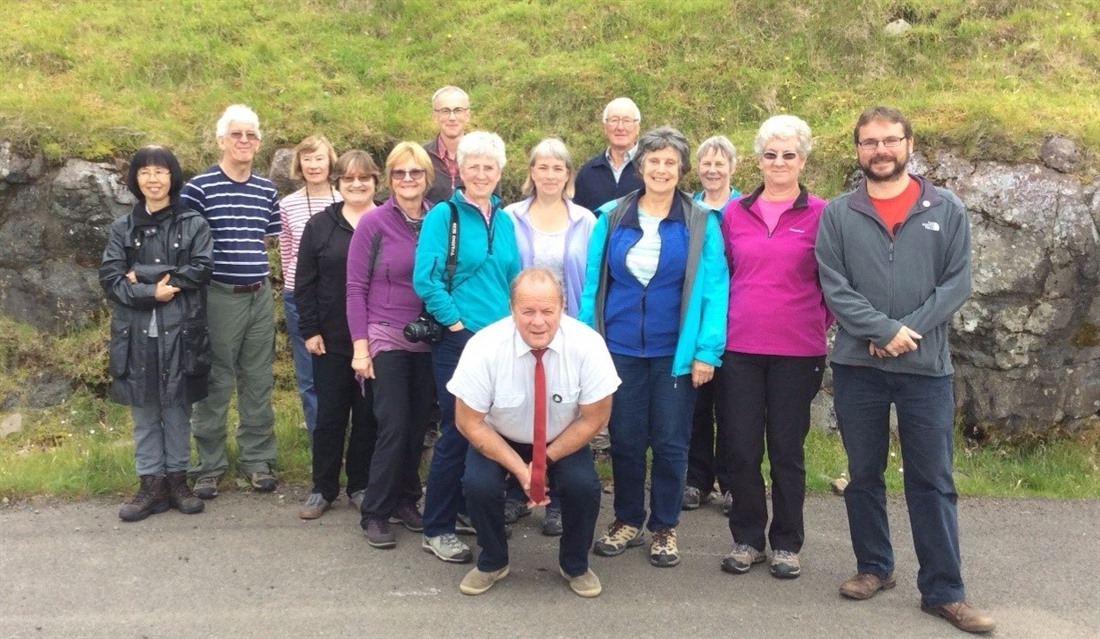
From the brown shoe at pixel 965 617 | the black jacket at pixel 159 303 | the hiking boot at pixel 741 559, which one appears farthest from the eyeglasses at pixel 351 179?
the brown shoe at pixel 965 617

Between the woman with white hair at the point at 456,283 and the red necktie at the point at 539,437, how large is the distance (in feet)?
2.14

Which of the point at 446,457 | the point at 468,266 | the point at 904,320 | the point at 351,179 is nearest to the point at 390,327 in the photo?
the point at 468,266

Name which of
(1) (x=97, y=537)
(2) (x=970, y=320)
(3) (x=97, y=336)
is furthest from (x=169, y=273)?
(2) (x=970, y=320)

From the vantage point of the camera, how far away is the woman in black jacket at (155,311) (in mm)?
5840

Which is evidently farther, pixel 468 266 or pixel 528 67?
pixel 528 67

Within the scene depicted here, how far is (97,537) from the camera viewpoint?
18.2 feet

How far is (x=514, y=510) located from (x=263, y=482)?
1690mm

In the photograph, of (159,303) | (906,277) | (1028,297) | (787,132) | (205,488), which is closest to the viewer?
(906,277)

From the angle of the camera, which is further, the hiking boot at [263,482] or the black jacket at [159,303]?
the hiking boot at [263,482]

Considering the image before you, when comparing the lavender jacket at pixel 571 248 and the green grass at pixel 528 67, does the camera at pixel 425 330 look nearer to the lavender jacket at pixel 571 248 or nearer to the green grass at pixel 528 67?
the lavender jacket at pixel 571 248

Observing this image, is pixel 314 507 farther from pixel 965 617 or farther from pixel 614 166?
pixel 965 617

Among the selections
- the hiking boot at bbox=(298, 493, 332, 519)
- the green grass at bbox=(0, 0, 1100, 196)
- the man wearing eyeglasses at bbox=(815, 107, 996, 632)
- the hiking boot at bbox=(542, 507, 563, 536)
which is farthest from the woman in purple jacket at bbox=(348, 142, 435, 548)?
the green grass at bbox=(0, 0, 1100, 196)

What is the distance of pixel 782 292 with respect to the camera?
16.7 feet

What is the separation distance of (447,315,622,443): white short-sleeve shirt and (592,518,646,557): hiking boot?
3.20ft
